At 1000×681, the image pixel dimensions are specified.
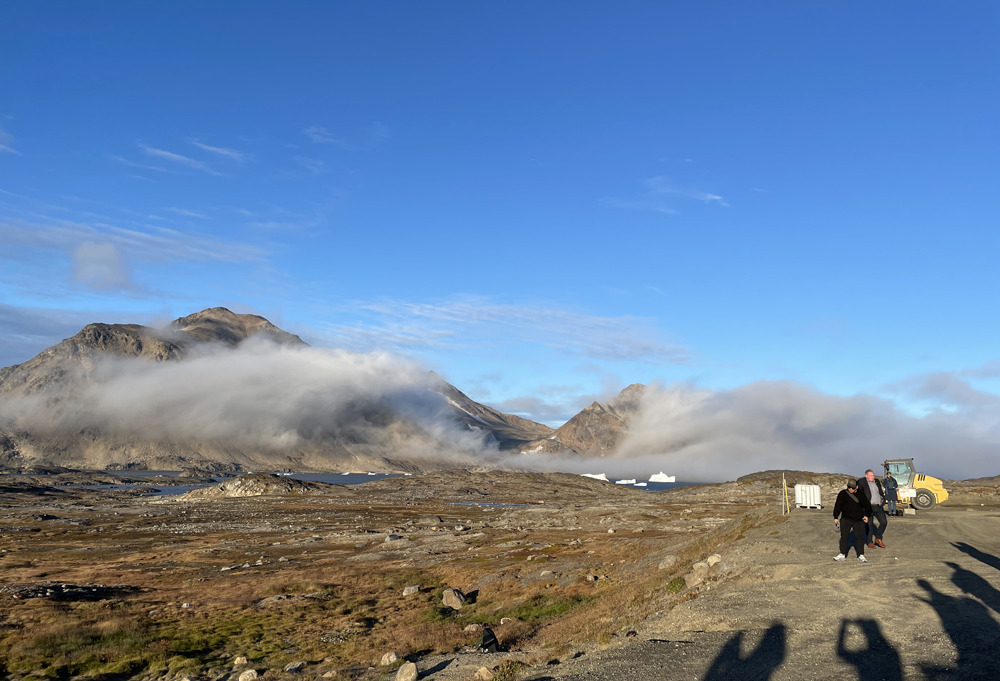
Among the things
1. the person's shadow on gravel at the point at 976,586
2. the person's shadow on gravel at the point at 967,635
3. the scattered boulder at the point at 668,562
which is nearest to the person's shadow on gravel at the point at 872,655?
the person's shadow on gravel at the point at 967,635

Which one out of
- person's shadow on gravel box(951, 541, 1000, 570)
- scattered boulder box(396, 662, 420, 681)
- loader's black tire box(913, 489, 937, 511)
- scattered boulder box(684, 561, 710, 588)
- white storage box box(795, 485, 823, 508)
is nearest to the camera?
scattered boulder box(396, 662, 420, 681)

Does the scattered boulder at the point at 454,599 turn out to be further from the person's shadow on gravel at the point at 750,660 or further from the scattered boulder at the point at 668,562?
the person's shadow on gravel at the point at 750,660

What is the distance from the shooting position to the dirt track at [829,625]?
1648 centimetres

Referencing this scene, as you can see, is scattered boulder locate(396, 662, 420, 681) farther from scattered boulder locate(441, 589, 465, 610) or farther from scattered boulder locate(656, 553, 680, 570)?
scattered boulder locate(656, 553, 680, 570)

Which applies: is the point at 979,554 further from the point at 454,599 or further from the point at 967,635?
the point at 454,599

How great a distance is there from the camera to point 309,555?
75.7 m

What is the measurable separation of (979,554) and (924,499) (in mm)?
28171

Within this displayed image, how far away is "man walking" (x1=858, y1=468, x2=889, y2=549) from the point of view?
27.1 m

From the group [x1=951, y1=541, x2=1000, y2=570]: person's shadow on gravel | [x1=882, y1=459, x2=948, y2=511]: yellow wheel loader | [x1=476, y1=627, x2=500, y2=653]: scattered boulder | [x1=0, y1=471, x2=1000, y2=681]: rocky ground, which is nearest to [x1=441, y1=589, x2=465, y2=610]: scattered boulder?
[x1=0, y1=471, x2=1000, y2=681]: rocky ground

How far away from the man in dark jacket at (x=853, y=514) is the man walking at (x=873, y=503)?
32 centimetres

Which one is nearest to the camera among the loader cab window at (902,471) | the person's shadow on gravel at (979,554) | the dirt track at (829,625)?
the dirt track at (829,625)

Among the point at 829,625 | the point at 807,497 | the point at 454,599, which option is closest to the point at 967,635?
the point at 829,625

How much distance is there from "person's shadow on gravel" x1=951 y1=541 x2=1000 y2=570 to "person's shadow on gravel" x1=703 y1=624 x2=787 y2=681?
14047 millimetres

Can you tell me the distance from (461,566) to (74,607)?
2844cm
